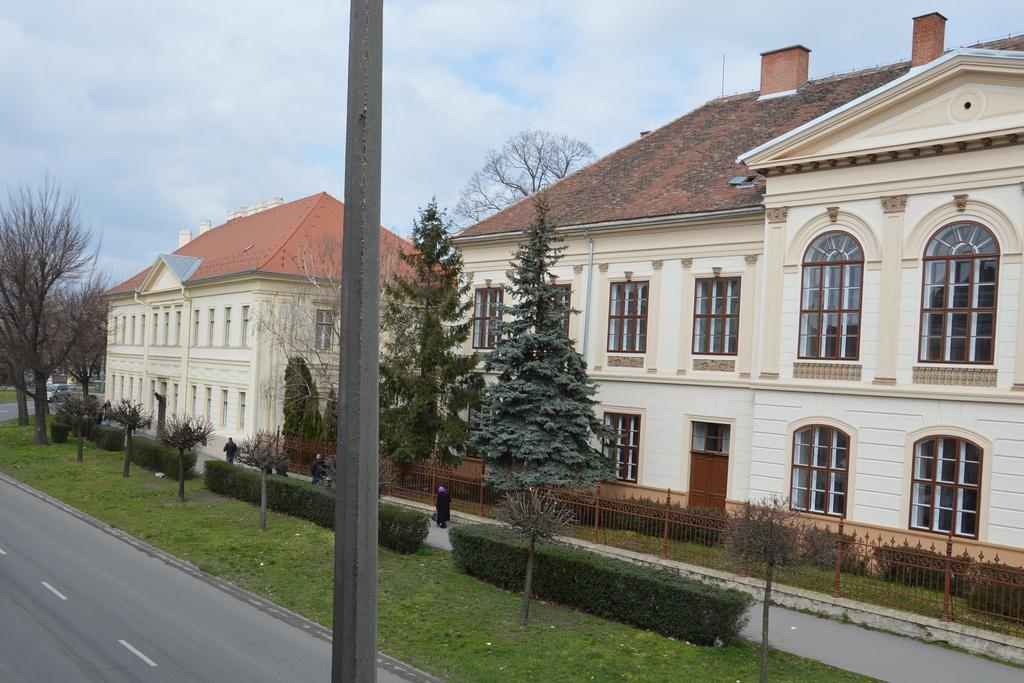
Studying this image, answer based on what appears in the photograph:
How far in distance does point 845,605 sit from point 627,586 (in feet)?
13.4

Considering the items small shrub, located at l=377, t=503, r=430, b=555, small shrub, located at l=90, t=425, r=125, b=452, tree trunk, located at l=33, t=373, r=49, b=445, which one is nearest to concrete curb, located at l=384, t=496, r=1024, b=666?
small shrub, located at l=377, t=503, r=430, b=555

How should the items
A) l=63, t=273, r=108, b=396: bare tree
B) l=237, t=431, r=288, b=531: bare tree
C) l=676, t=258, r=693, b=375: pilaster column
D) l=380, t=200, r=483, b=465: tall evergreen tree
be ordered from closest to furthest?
l=237, t=431, r=288, b=531: bare tree → l=676, t=258, r=693, b=375: pilaster column → l=380, t=200, r=483, b=465: tall evergreen tree → l=63, t=273, r=108, b=396: bare tree

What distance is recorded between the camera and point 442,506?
22.9 meters

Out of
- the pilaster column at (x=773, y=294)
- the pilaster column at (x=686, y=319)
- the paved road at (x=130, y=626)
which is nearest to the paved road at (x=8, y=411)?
the paved road at (x=130, y=626)

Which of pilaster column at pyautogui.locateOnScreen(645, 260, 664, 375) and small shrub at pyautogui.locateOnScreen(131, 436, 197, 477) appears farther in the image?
small shrub at pyautogui.locateOnScreen(131, 436, 197, 477)

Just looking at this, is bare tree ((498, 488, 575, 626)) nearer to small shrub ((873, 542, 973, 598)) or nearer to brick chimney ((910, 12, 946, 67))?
small shrub ((873, 542, 973, 598))

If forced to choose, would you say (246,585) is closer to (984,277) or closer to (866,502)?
(866,502)

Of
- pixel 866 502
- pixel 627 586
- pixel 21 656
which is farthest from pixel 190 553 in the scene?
pixel 866 502

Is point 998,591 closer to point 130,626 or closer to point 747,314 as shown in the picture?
point 747,314

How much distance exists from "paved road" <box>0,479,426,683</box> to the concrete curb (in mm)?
7437

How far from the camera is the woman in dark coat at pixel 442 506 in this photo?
22812mm

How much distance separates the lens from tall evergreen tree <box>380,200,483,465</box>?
26.2 m

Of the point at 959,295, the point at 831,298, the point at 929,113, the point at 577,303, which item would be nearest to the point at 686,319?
the point at 577,303

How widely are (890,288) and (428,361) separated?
13.3 meters
